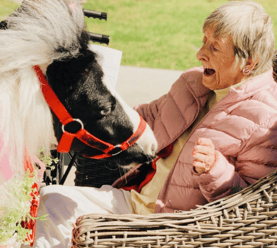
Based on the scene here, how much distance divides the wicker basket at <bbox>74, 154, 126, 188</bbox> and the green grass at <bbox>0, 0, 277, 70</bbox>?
4.10 metres

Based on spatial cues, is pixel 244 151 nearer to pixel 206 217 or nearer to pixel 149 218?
pixel 206 217

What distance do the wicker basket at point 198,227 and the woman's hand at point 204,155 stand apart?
163 millimetres

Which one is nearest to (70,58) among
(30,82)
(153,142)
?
(30,82)

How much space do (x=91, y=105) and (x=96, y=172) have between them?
761 millimetres

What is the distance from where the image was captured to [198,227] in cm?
121

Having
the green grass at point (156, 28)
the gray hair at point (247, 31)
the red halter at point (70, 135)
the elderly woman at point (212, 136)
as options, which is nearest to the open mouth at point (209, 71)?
the elderly woman at point (212, 136)

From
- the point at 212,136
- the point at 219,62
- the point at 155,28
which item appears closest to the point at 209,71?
the point at 219,62

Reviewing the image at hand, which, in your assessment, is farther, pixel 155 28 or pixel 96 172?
pixel 155 28

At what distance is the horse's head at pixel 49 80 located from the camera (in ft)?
4.30

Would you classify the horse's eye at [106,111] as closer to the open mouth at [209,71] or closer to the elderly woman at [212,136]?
the elderly woman at [212,136]

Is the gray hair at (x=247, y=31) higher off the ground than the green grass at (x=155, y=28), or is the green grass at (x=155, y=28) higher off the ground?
the gray hair at (x=247, y=31)

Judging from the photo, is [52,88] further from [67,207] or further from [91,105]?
[67,207]

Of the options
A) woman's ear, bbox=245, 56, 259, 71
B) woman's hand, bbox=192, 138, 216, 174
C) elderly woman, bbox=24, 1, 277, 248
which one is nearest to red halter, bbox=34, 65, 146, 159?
elderly woman, bbox=24, 1, 277, 248

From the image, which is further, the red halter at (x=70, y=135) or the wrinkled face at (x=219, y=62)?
the wrinkled face at (x=219, y=62)
